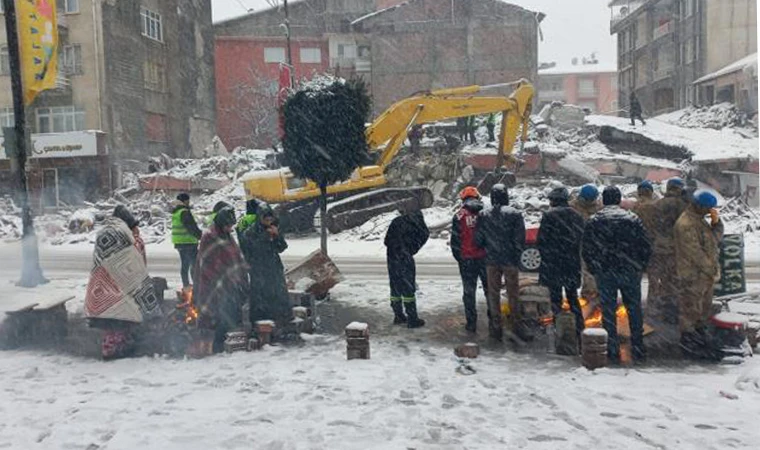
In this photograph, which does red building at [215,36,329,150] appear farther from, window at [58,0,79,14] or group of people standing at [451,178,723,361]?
group of people standing at [451,178,723,361]

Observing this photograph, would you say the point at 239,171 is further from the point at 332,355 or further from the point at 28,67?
the point at 332,355

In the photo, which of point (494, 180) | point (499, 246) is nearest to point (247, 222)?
point (499, 246)

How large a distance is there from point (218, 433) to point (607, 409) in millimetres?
3274

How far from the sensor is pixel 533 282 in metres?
8.76

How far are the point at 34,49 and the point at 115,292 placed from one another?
8.58 metres

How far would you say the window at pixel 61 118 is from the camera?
108 feet

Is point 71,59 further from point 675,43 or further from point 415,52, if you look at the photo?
point 675,43

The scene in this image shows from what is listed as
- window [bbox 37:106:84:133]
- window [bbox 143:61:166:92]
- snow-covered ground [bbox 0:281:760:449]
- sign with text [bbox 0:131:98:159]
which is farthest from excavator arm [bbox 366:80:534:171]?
window [bbox 143:61:166:92]

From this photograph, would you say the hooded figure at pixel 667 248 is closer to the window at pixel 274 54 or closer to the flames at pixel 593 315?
the flames at pixel 593 315

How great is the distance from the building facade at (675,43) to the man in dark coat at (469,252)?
34.9 metres

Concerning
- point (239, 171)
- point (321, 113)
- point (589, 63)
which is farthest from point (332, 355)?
point (589, 63)

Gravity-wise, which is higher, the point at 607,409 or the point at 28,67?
the point at 28,67

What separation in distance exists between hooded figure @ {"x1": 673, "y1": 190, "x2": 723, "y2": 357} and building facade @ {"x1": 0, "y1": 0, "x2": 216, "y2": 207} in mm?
28660

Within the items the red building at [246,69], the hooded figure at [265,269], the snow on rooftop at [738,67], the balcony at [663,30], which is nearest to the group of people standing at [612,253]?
the hooded figure at [265,269]
